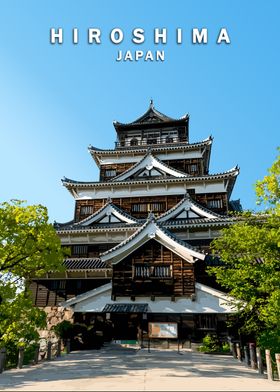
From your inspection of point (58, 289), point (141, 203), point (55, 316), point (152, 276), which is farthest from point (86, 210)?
point (152, 276)

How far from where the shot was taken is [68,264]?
75.4ft

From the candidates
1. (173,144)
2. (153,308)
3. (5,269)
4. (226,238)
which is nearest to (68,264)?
(153,308)

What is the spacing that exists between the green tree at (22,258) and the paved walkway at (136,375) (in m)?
1.82

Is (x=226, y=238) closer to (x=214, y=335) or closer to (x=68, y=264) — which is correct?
(x=214, y=335)

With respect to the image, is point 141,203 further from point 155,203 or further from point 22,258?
point 22,258

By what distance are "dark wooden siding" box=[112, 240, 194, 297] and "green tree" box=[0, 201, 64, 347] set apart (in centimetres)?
628

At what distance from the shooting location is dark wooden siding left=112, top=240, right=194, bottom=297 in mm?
18359

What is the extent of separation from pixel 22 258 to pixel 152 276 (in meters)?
8.83

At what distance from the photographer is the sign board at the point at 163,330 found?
17.1m

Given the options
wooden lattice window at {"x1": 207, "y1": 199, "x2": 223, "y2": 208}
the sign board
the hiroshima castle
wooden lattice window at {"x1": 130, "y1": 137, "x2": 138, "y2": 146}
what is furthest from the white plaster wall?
wooden lattice window at {"x1": 130, "y1": 137, "x2": 138, "y2": 146}

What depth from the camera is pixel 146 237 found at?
63.8 feet

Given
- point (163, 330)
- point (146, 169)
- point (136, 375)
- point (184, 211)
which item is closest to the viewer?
point (136, 375)

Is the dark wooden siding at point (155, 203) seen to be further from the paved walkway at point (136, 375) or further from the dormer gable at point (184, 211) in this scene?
the paved walkway at point (136, 375)

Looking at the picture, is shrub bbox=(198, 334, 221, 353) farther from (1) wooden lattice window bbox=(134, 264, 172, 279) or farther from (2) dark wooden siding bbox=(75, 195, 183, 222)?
(2) dark wooden siding bbox=(75, 195, 183, 222)
